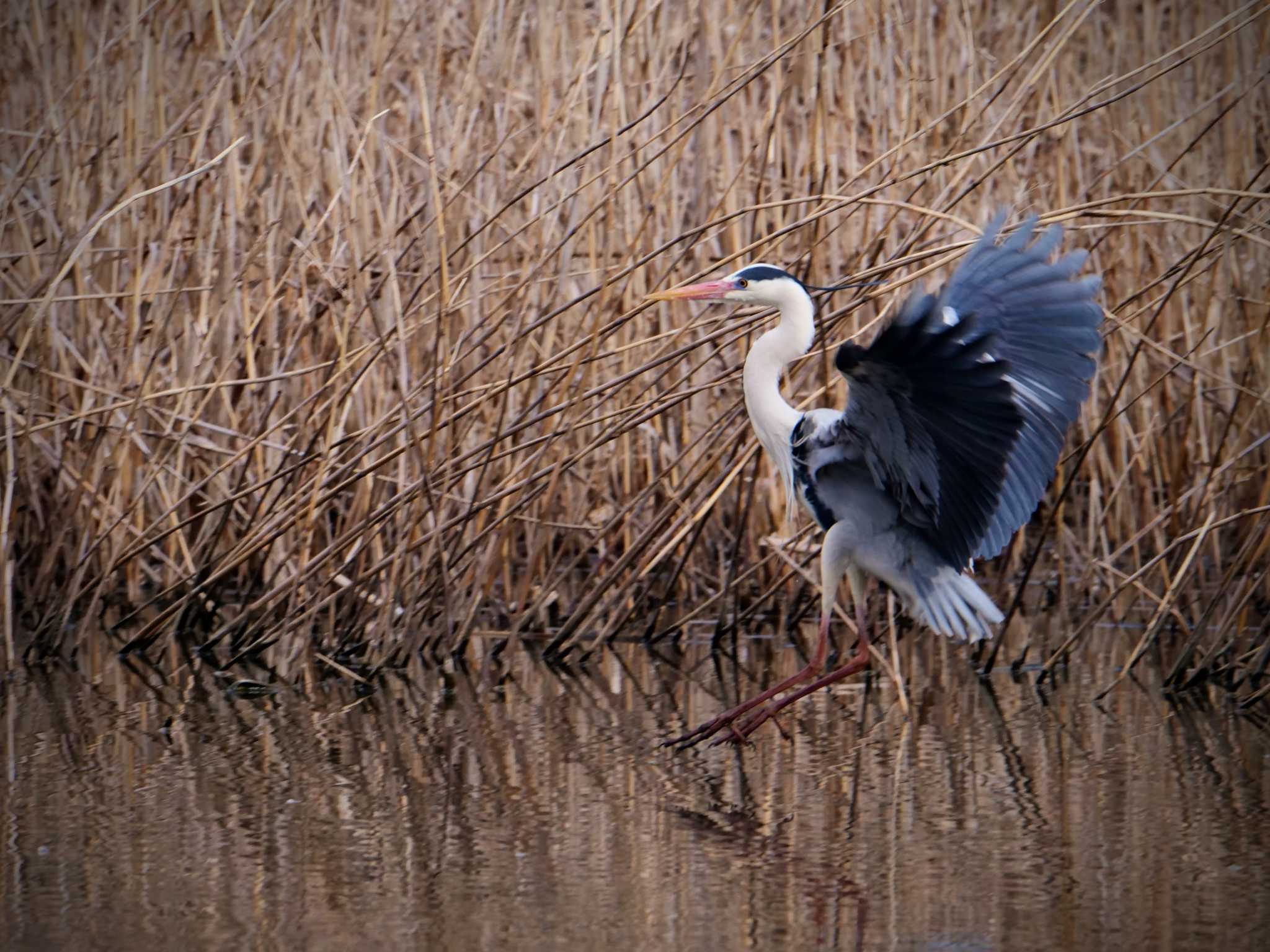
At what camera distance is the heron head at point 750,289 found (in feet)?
14.3

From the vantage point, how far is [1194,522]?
4.93 m

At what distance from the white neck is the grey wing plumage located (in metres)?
0.44

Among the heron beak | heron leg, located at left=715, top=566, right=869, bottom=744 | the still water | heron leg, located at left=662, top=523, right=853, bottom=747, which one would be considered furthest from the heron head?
the still water

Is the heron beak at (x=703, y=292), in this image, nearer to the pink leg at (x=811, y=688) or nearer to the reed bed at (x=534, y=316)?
the reed bed at (x=534, y=316)

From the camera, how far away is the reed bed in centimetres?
493

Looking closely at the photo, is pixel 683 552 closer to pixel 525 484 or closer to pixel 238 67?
pixel 525 484

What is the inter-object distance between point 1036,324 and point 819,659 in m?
1.02

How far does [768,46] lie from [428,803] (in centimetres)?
325

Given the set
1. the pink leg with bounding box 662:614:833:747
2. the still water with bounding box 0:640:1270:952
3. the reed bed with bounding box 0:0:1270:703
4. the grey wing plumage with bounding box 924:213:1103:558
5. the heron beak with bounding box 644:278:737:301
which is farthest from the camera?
the reed bed with bounding box 0:0:1270:703

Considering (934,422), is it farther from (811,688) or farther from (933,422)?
(811,688)

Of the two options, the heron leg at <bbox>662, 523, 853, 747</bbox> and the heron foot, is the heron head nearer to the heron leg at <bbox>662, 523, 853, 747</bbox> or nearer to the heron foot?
the heron leg at <bbox>662, 523, 853, 747</bbox>

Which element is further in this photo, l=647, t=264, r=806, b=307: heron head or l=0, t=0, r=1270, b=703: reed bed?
→ l=0, t=0, r=1270, b=703: reed bed

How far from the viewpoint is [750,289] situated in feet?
14.5

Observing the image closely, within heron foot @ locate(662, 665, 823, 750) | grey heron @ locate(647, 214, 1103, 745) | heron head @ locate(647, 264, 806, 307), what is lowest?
heron foot @ locate(662, 665, 823, 750)
